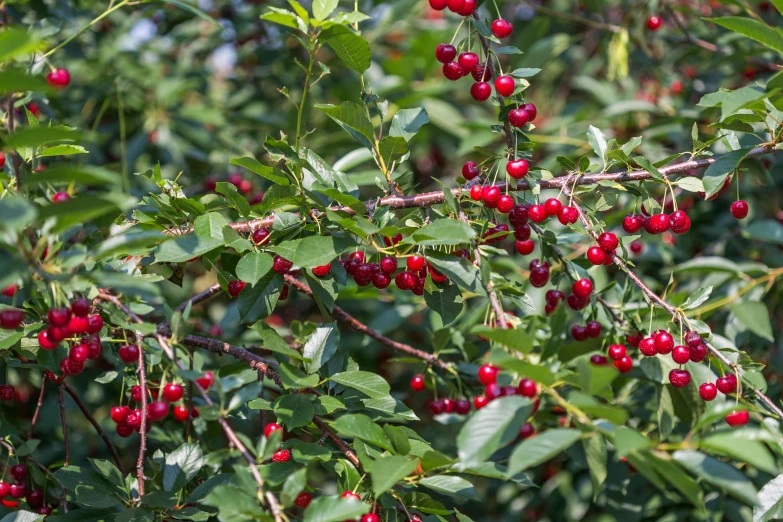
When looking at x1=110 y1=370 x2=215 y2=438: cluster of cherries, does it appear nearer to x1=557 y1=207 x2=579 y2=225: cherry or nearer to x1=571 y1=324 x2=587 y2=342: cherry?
x1=557 y1=207 x2=579 y2=225: cherry

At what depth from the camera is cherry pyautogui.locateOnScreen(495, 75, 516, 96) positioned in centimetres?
125

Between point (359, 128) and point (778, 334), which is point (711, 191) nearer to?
point (359, 128)

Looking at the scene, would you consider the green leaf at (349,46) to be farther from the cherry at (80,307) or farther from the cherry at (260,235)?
the cherry at (80,307)

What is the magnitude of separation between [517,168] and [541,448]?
563mm

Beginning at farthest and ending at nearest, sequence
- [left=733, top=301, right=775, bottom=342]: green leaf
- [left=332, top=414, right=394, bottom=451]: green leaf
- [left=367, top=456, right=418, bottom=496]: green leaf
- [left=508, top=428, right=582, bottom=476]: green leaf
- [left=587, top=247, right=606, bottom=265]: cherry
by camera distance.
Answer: [left=733, top=301, right=775, bottom=342]: green leaf < [left=587, top=247, right=606, bottom=265]: cherry < [left=332, top=414, right=394, bottom=451]: green leaf < [left=367, top=456, right=418, bottom=496]: green leaf < [left=508, top=428, right=582, bottom=476]: green leaf

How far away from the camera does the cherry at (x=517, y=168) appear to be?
1.26m

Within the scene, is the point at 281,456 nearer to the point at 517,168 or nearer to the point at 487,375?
the point at 487,375

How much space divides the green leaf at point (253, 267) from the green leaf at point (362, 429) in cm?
27

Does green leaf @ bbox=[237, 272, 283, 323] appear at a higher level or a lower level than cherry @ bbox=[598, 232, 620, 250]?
lower

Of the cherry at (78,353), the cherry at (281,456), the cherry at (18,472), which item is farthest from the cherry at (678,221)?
the cherry at (18,472)

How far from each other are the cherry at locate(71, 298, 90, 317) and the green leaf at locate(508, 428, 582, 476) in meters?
0.68

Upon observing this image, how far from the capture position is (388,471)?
1020 millimetres

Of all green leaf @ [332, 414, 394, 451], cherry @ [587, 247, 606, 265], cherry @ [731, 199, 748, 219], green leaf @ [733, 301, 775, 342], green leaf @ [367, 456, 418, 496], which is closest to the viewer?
green leaf @ [367, 456, 418, 496]

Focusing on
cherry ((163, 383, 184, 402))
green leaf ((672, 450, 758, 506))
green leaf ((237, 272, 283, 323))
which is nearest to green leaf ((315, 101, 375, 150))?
green leaf ((237, 272, 283, 323))
